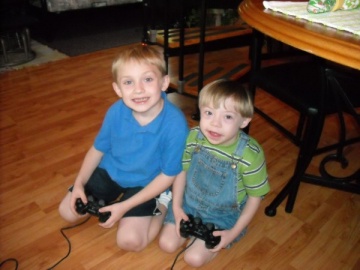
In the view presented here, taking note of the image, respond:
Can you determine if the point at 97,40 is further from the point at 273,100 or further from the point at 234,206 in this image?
the point at 234,206

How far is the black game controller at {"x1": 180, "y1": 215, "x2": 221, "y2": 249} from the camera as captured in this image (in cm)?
99

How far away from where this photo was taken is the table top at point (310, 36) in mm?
708

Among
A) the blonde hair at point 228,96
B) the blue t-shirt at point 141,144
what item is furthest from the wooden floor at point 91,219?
the blonde hair at point 228,96

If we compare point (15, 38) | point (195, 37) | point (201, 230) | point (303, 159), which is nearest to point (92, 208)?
point (201, 230)

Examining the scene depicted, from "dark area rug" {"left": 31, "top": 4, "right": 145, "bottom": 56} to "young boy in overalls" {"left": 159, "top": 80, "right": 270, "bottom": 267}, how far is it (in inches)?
83.7

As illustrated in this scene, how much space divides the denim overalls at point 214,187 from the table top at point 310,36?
325 mm

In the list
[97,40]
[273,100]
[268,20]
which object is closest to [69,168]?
[268,20]

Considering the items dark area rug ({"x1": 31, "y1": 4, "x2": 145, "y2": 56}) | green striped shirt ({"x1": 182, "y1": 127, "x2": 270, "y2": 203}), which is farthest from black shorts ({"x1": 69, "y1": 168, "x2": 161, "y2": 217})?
dark area rug ({"x1": 31, "y1": 4, "x2": 145, "y2": 56})

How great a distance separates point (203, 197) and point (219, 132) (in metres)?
0.27

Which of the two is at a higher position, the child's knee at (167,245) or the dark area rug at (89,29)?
the dark area rug at (89,29)

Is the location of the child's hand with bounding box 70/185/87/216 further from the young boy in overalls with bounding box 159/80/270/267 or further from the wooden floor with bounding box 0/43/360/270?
the young boy in overalls with bounding box 159/80/270/267

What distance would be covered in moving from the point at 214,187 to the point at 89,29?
289cm

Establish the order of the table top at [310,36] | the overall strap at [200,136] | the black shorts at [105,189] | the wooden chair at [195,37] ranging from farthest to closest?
the wooden chair at [195,37], the black shorts at [105,189], the overall strap at [200,136], the table top at [310,36]

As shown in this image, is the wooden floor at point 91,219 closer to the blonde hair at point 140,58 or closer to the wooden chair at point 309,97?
the wooden chair at point 309,97
